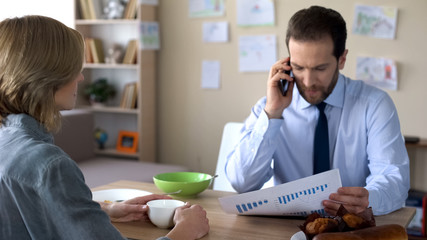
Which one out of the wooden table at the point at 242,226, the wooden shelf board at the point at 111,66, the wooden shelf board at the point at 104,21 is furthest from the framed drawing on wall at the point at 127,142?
the wooden table at the point at 242,226

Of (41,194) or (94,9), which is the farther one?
(94,9)

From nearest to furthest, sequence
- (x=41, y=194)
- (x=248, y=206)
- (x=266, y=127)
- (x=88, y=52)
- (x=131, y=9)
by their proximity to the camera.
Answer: (x=41, y=194), (x=248, y=206), (x=266, y=127), (x=131, y=9), (x=88, y=52)

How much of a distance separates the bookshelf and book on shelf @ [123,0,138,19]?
0.09 feet

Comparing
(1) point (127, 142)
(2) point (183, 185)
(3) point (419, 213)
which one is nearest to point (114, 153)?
(1) point (127, 142)

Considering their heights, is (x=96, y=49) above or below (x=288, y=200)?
above

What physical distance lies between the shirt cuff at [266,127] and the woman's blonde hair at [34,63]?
827 millimetres

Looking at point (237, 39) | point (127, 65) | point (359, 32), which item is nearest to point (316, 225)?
point (359, 32)

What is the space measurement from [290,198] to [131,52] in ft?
10.6

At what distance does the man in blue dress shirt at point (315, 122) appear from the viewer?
5.74 feet

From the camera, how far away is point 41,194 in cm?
96

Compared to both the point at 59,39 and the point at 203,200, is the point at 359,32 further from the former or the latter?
the point at 59,39

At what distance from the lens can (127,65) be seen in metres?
4.27

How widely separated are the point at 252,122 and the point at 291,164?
230mm

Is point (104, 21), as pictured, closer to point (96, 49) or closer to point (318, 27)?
point (96, 49)
